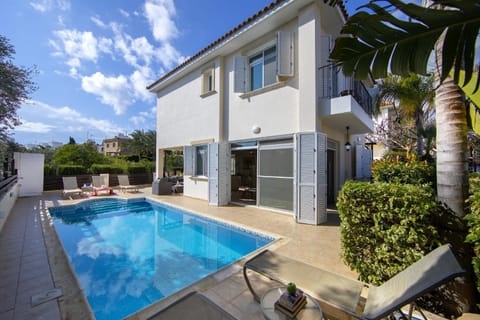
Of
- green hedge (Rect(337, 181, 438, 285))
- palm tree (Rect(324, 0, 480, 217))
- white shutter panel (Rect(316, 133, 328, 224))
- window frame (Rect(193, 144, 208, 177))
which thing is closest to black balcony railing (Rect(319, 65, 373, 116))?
white shutter panel (Rect(316, 133, 328, 224))

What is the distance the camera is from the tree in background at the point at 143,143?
37688 mm

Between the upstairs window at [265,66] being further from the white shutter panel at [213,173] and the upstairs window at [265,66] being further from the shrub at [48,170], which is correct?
the shrub at [48,170]

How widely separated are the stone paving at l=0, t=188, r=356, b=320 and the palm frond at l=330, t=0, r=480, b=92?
3.87 metres

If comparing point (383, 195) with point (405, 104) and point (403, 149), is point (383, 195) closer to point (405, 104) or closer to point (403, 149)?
point (405, 104)

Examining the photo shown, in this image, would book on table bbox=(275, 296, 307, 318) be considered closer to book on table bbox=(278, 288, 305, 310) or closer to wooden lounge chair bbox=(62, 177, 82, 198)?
book on table bbox=(278, 288, 305, 310)

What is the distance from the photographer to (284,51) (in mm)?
8344

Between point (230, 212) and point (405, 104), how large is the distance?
41.5 ft

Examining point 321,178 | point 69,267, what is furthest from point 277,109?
point 69,267

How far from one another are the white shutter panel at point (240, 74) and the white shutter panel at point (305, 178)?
414cm

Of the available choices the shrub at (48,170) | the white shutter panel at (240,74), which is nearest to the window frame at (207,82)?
the white shutter panel at (240,74)

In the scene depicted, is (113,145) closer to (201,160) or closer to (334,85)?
(201,160)

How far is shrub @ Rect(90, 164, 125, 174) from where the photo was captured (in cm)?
1975


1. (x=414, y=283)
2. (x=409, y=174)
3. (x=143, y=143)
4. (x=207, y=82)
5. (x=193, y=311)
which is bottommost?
(x=193, y=311)

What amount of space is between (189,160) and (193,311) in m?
11.4
